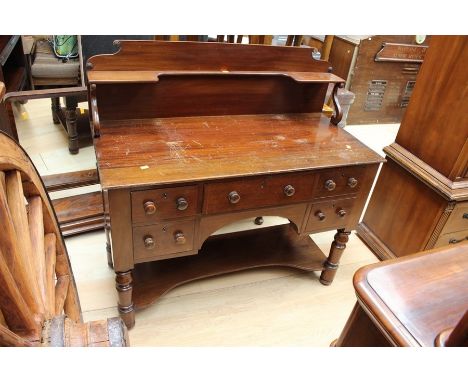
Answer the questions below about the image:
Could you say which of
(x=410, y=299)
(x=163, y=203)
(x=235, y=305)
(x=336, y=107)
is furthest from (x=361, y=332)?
(x=336, y=107)

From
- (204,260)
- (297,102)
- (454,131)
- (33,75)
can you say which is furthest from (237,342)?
(33,75)

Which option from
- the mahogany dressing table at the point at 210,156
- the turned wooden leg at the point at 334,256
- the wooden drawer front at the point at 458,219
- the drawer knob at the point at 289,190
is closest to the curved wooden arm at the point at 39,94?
the mahogany dressing table at the point at 210,156

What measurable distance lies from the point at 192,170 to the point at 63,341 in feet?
2.43

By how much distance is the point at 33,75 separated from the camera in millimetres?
2514

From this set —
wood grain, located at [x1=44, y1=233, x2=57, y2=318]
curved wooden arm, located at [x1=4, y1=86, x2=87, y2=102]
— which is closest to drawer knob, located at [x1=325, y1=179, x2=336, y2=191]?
wood grain, located at [x1=44, y1=233, x2=57, y2=318]

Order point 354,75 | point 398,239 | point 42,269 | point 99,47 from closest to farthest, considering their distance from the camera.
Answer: point 42,269, point 398,239, point 99,47, point 354,75

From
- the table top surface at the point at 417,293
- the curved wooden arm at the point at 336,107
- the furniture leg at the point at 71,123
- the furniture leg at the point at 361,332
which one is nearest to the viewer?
the table top surface at the point at 417,293

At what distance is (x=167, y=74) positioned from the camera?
1.45 m

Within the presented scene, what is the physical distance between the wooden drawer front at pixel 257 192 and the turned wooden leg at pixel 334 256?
37 centimetres

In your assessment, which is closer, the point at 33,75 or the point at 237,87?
the point at 237,87

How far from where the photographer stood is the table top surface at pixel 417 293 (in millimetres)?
731

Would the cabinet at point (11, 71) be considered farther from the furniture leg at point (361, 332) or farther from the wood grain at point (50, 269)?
the furniture leg at point (361, 332)

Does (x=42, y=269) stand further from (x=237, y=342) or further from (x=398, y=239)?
(x=398, y=239)

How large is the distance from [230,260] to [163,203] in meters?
0.64
